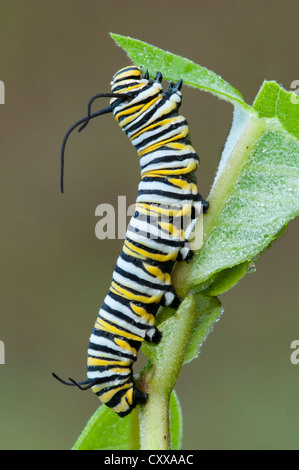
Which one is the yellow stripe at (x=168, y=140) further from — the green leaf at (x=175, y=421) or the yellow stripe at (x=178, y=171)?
the green leaf at (x=175, y=421)

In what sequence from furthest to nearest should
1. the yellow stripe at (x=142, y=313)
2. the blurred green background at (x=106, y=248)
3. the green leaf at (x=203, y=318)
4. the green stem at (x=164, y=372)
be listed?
the blurred green background at (x=106, y=248), the yellow stripe at (x=142, y=313), the green leaf at (x=203, y=318), the green stem at (x=164, y=372)

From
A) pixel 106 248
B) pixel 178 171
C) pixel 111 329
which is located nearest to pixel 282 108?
pixel 178 171

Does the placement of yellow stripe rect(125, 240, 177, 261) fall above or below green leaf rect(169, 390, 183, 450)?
above

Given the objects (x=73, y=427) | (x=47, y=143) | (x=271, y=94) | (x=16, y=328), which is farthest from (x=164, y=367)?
(x=47, y=143)

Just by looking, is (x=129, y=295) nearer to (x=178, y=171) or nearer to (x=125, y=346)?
(x=125, y=346)

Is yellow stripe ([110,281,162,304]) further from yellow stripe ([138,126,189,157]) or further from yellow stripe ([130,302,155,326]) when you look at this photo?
yellow stripe ([138,126,189,157])

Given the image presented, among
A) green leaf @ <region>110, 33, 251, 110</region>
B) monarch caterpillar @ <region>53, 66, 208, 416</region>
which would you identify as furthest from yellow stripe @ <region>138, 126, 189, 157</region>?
green leaf @ <region>110, 33, 251, 110</region>


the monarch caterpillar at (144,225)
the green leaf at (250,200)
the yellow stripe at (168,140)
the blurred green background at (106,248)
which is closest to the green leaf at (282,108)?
the green leaf at (250,200)
